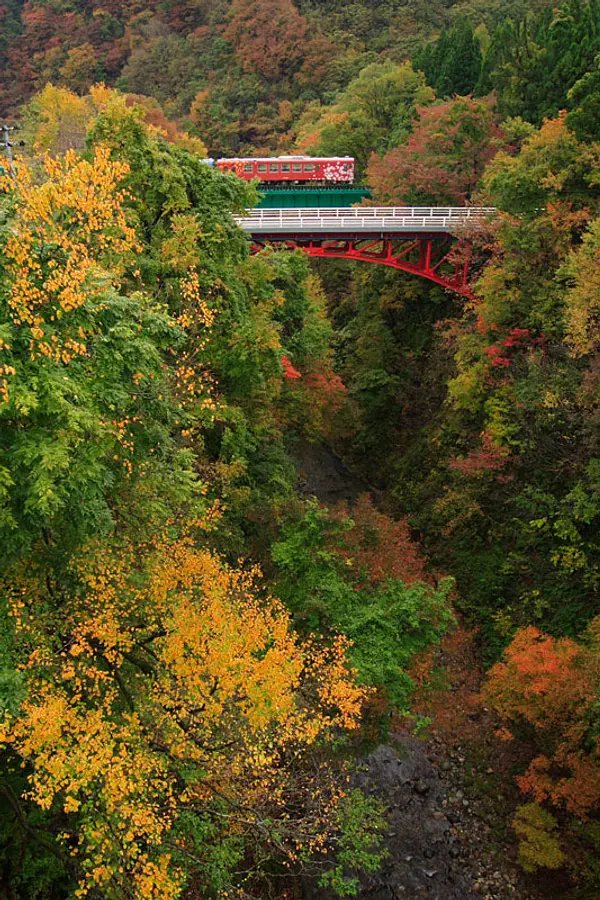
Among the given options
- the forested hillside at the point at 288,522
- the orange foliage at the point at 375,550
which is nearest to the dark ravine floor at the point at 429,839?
the forested hillside at the point at 288,522

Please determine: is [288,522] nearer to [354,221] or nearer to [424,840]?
Result: [424,840]

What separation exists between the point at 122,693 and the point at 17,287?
738cm

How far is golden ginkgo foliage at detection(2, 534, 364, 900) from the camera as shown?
28.1ft

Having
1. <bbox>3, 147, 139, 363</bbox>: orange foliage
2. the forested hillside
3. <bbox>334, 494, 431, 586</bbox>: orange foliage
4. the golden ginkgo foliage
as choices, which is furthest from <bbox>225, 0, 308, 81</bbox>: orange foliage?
the golden ginkgo foliage

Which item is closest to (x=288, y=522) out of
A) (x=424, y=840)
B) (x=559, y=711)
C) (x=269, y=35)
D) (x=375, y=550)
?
(x=375, y=550)

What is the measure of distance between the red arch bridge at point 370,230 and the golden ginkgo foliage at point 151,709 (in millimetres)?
20468

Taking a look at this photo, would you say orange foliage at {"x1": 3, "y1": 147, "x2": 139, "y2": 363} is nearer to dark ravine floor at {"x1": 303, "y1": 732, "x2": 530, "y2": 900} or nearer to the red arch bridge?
dark ravine floor at {"x1": 303, "y1": 732, "x2": 530, "y2": 900}

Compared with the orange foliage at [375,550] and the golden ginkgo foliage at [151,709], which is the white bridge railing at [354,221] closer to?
the orange foliage at [375,550]

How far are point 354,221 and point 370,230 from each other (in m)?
0.86

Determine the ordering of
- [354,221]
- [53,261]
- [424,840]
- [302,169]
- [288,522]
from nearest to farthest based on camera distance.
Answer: [53,261], [424,840], [288,522], [354,221], [302,169]

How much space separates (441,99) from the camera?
41656 millimetres

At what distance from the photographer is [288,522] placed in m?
16.8

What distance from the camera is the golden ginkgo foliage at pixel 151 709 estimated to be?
858 cm

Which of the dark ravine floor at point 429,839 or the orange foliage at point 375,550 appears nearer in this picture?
the dark ravine floor at point 429,839
